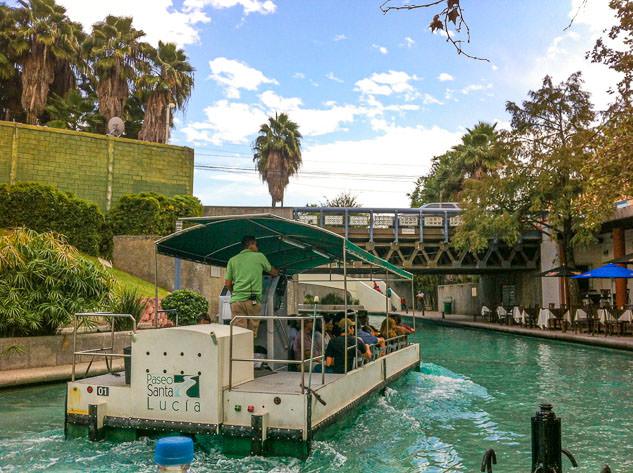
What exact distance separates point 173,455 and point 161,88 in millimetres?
33636

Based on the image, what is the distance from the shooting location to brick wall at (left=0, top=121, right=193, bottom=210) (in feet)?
89.7

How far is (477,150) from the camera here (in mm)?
44188

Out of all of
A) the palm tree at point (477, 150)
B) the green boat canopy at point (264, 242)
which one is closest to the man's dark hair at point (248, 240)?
the green boat canopy at point (264, 242)

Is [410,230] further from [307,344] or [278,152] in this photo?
[307,344]

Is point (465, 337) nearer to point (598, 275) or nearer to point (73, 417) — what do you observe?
point (598, 275)

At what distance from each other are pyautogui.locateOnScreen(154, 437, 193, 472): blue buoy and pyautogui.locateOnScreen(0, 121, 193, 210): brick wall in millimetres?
28026

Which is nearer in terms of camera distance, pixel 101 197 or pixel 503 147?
pixel 503 147

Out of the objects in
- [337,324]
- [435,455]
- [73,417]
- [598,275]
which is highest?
[598,275]

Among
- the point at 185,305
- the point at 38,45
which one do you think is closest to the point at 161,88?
the point at 38,45

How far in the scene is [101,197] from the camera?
29.5 metres

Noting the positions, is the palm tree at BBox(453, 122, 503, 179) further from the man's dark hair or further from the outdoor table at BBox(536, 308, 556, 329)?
the man's dark hair

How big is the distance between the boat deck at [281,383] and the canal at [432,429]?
0.62 metres

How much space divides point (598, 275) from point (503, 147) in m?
8.62

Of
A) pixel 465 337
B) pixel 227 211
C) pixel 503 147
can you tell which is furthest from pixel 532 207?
pixel 227 211
